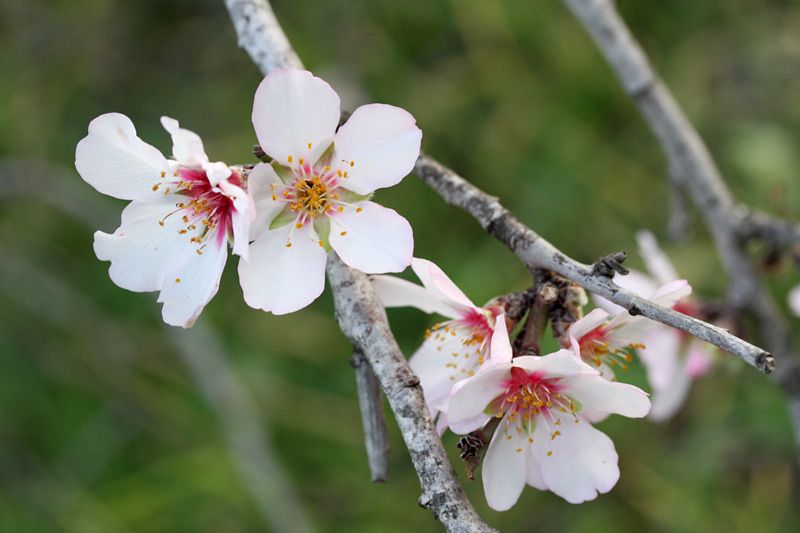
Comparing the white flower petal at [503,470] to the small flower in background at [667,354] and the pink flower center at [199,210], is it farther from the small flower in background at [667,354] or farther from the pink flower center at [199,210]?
the small flower in background at [667,354]

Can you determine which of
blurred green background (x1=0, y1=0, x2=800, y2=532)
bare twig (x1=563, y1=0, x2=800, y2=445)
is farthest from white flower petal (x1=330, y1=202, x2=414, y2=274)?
blurred green background (x1=0, y1=0, x2=800, y2=532)

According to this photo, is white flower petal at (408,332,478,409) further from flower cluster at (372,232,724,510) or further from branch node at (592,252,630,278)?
branch node at (592,252,630,278)

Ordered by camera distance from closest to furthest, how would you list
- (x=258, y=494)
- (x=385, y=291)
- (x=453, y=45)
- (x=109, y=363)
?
1. (x=385, y=291)
2. (x=258, y=494)
3. (x=109, y=363)
4. (x=453, y=45)

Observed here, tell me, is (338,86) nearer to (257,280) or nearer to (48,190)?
(48,190)

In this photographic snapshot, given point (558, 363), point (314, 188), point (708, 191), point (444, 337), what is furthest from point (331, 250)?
point (708, 191)

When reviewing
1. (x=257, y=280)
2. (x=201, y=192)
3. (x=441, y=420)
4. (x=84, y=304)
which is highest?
(x=84, y=304)

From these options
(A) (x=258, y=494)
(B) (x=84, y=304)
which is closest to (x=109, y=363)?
(B) (x=84, y=304)

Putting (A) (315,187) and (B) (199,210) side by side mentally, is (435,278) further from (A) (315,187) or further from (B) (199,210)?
(B) (199,210)
